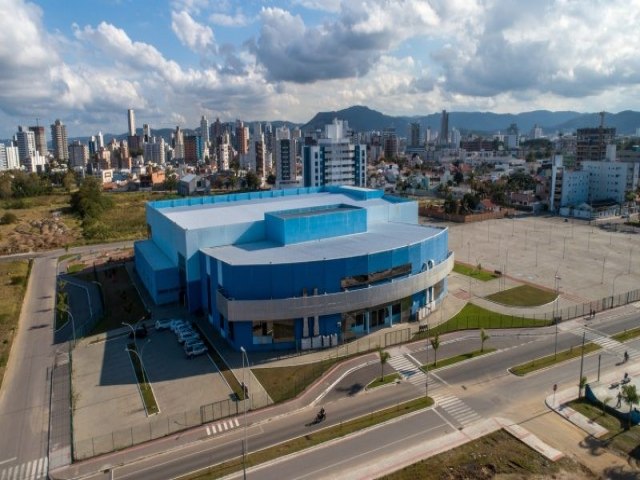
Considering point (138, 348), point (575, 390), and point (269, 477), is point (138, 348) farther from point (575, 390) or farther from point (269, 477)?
point (575, 390)

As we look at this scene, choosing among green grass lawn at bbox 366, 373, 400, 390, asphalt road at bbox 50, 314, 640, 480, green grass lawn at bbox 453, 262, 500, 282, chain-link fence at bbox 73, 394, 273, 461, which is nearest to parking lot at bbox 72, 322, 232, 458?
chain-link fence at bbox 73, 394, 273, 461

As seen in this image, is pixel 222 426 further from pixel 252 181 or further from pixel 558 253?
pixel 252 181

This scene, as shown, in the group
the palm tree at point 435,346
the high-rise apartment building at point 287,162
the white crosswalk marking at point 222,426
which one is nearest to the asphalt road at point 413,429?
the palm tree at point 435,346

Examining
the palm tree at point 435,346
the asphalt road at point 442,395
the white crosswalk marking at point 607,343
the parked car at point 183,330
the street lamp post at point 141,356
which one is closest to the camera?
the asphalt road at point 442,395

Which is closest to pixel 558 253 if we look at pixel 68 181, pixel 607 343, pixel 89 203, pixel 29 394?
pixel 607 343

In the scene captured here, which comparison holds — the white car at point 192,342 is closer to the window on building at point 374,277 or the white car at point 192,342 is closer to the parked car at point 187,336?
the parked car at point 187,336

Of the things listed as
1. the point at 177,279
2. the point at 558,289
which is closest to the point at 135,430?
the point at 177,279
